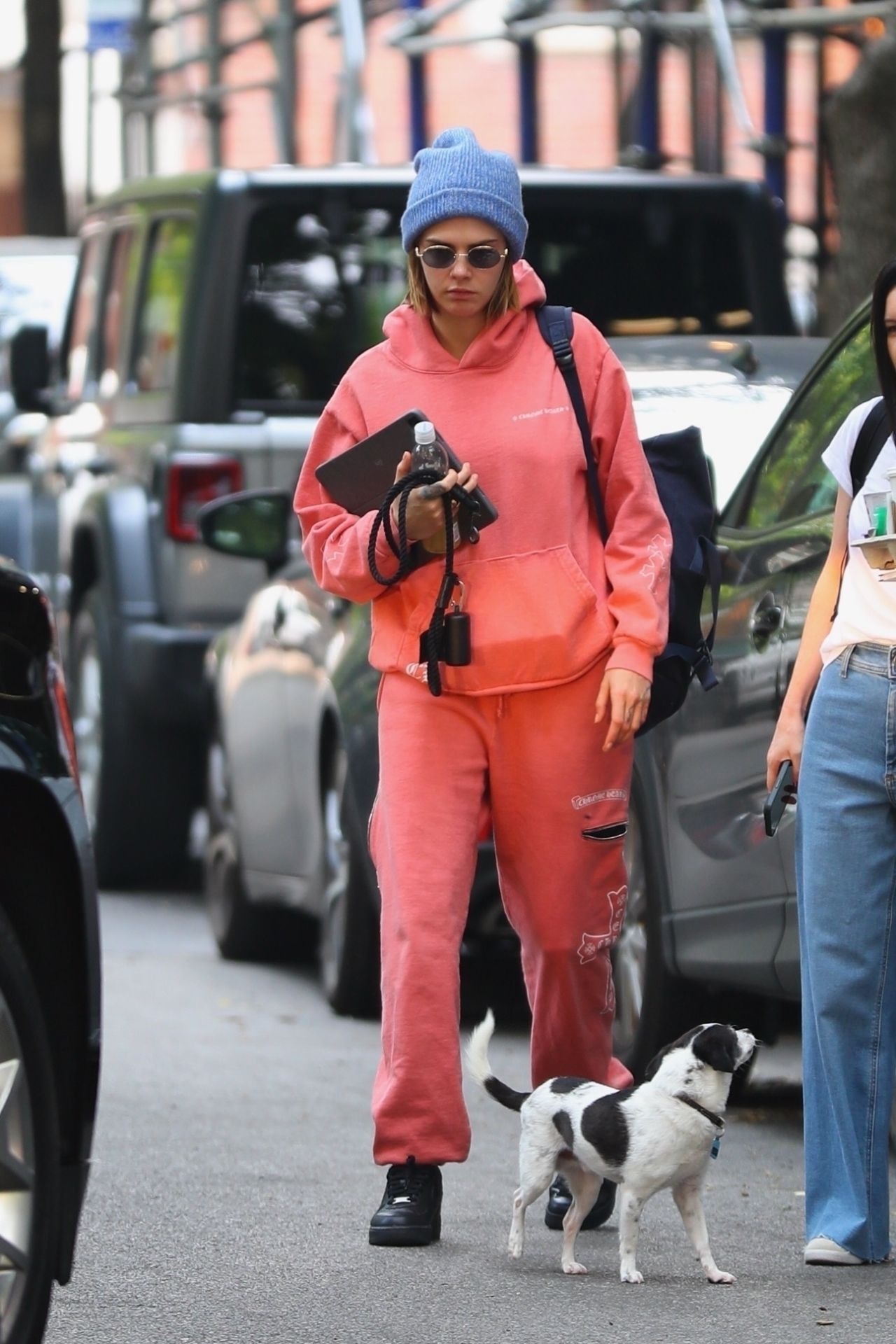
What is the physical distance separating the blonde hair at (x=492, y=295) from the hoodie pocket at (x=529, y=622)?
424 mm

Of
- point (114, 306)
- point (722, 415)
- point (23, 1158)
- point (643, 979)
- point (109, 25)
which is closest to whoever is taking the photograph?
point (23, 1158)

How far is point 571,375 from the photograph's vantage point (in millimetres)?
5023

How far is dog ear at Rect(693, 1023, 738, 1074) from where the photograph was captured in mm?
4656

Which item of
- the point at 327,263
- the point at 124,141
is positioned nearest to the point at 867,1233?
the point at 327,263

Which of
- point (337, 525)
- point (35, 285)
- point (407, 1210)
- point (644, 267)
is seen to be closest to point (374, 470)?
point (337, 525)

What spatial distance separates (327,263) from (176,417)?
0.71 meters

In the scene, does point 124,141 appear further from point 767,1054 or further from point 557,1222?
point 557,1222

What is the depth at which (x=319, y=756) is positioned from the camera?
26.7 ft

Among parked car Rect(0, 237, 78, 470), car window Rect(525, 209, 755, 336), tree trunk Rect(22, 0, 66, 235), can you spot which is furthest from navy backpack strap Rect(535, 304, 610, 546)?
tree trunk Rect(22, 0, 66, 235)

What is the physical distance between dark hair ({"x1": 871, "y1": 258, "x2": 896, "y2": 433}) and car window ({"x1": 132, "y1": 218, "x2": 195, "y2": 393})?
5.25m

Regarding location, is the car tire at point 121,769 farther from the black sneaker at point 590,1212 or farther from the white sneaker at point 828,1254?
the white sneaker at point 828,1254

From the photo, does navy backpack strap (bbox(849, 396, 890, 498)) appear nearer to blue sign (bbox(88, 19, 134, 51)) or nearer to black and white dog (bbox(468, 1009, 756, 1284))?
black and white dog (bbox(468, 1009, 756, 1284))

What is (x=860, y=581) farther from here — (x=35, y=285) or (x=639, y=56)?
(x=35, y=285)

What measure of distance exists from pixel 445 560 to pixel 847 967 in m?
0.94
